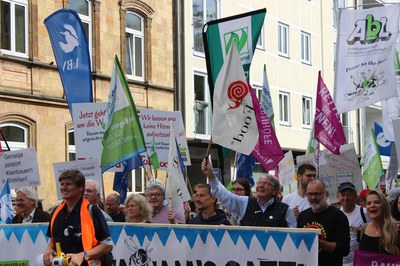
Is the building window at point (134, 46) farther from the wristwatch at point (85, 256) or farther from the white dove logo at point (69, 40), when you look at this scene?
the wristwatch at point (85, 256)

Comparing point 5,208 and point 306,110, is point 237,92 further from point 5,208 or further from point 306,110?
point 306,110

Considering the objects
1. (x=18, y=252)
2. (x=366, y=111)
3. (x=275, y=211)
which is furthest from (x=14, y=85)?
(x=366, y=111)

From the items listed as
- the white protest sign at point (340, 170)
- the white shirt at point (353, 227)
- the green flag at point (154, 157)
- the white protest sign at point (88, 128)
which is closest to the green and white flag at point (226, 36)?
the white protest sign at point (88, 128)

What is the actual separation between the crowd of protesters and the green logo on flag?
2695mm

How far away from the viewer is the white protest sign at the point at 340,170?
1205cm

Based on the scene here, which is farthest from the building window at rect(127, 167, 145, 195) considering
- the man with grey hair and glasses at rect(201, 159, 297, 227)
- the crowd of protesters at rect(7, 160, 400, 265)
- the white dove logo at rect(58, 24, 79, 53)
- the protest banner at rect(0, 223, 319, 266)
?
the man with grey hair and glasses at rect(201, 159, 297, 227)

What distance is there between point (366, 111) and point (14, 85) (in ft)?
87.3

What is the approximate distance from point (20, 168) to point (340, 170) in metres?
4.63

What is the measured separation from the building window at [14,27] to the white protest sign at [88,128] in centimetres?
855

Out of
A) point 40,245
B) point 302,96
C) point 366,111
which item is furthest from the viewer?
point 366,111

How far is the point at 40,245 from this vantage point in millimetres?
8930

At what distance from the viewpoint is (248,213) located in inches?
331

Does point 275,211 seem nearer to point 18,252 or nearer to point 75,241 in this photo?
point 75,241

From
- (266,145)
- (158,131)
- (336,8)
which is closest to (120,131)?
(158,131)
